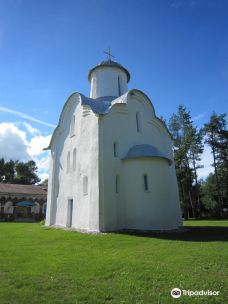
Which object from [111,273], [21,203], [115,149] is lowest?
[111,273]

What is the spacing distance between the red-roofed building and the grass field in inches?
1150

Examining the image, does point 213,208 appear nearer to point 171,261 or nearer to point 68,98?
point 68,98

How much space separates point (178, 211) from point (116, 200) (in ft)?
18.2

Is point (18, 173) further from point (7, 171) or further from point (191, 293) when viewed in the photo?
point (191, 293)

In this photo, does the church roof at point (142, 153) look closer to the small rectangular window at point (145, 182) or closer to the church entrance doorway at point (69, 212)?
the small rectangular window at point (145, 182)

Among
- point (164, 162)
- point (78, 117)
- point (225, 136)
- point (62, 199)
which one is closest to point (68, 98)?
point (78, 117)

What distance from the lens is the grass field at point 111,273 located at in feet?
15.9

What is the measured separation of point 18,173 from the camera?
62.1 m

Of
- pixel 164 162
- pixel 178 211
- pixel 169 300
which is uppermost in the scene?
pixel 164 162

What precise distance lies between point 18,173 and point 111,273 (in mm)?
60394

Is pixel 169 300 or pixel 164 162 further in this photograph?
pixel 164 162

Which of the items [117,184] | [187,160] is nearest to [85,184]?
[117,184]

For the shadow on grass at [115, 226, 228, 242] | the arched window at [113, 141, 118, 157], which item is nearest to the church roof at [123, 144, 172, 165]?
the arched window at [113, 141, 118, 157]

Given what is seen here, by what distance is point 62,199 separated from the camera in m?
18.8
